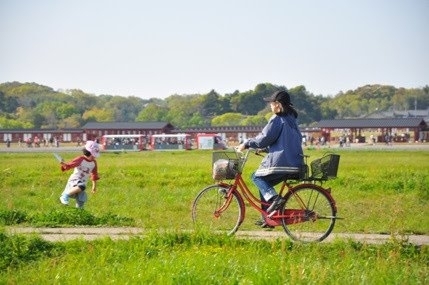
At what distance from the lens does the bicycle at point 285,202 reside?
7.42m

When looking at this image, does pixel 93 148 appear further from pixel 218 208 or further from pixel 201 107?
pixel 201 107

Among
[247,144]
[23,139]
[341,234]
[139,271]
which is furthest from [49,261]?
[23,139]

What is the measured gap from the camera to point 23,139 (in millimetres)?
89875

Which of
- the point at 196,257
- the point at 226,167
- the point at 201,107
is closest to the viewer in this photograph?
the point at 196,257

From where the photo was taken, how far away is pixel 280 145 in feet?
24.0

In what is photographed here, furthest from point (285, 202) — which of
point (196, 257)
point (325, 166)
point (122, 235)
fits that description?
point (122, 235)

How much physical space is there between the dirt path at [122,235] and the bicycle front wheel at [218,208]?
198mm

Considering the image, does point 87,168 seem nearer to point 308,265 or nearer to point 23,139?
point 308,265

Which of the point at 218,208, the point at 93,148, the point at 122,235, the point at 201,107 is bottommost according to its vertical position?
the point at 122,235

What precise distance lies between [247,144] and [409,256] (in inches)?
86.5

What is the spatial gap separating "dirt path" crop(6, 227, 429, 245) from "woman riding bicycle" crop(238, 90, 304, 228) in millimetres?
590

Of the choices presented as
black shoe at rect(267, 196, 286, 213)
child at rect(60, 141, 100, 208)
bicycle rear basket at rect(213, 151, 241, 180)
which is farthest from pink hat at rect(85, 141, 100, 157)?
black shoe at rect(267, 196, 286, 213)

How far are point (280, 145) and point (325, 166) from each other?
0.60m

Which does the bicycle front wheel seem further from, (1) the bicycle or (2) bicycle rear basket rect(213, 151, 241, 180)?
(2) bicycle rear basket rect(213, 151, 241, 180)
